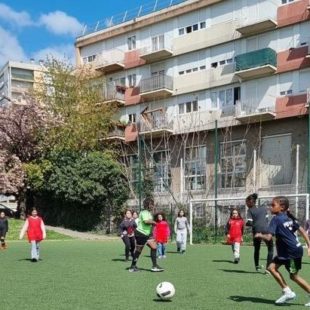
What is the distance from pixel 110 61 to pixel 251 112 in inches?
592

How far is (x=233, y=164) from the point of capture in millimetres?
37406

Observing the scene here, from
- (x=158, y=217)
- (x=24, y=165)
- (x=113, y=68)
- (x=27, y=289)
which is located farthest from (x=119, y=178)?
(x=27, y=289)

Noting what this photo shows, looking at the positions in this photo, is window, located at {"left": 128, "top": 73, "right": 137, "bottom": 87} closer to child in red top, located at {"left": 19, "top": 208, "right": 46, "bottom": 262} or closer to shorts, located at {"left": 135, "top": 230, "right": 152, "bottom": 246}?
child in red top, located at {"left": 19, "top": 208, "right": 46, "bottom": 262}

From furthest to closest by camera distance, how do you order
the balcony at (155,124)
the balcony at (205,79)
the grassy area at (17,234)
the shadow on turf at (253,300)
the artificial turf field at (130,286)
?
the balcony at (155,124) → the balcony at (205,79) → the grassy area at (17,234) → the shadow on turf at (253,300) → the artificial turf field at (130,286)

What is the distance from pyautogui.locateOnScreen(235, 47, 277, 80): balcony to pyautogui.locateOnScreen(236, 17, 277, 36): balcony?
1.51 meters

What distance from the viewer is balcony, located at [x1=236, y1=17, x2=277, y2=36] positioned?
116ft

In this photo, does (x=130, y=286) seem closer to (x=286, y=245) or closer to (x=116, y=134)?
(x=286, y=245)

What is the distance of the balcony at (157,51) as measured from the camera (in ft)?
135

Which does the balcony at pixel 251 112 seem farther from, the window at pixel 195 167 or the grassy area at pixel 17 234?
the grassy area at pixel 17 234

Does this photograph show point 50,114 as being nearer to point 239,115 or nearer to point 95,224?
point 95,224

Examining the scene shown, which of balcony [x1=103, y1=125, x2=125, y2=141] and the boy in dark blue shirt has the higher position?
balcony [x1=103, y1=125, x2=125, y2=141]

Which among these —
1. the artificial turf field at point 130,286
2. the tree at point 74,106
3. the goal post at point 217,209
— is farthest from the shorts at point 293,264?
the tree at point 74,106

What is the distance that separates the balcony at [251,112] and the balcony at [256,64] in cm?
173

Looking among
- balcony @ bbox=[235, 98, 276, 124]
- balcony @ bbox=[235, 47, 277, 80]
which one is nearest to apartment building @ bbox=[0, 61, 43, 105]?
balcony @ bbox=[235, 47, 277, 80]
